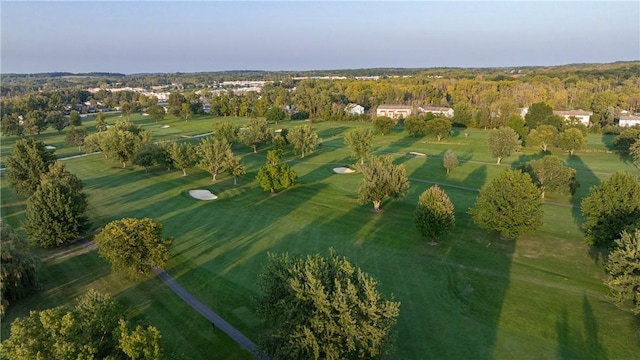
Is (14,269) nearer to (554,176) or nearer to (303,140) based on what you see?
(554,176)

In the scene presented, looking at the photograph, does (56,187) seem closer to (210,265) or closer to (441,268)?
(210,265)

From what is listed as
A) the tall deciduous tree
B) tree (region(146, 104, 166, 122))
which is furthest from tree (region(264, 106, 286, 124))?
the tall deciduous tree

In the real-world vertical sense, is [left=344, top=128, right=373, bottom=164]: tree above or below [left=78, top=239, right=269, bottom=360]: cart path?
above

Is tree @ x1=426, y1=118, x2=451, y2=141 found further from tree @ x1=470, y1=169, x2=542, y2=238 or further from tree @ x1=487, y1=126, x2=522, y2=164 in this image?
tree @ x1=470, y1=169, x2=542, y2=238

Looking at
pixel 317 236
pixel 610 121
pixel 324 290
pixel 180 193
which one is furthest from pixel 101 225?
pixel 610 121

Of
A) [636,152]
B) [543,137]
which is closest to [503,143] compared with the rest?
[543,137]

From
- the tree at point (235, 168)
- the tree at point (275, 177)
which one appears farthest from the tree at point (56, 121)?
the tree at point (275, 177)

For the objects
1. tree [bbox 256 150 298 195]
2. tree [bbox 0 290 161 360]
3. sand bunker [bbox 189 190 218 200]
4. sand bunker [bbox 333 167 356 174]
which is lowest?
sand bunker [bbox 189 190 218 200]
